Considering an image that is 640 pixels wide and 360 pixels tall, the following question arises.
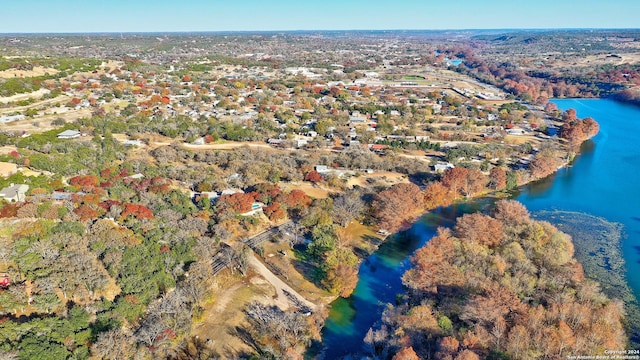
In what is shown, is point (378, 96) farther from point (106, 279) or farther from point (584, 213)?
point (106, 279)

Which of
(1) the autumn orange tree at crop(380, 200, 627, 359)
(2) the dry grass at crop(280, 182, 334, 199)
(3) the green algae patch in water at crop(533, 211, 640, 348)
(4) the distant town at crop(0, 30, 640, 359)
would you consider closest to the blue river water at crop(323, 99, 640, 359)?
(3) the green algae patch in water at crop(533, 211, 640, 348)

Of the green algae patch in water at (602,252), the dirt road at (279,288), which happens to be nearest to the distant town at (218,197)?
the dirt road at (279,288)

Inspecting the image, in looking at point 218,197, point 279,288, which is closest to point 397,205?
point 279,288

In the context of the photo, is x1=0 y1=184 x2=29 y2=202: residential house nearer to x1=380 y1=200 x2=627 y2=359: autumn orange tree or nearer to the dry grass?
Result: the dry grass

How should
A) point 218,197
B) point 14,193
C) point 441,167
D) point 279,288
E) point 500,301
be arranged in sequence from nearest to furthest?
point 500,301 → point 279,288 → point 14,193 → point 218,197 → point 441,167

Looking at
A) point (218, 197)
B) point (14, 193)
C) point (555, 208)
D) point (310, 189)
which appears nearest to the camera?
point (14, 193)

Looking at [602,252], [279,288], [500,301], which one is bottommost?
[602,252]

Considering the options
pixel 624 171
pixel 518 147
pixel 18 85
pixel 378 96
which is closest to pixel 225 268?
pixel 518 147

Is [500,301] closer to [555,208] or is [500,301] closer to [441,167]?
[555,208]
